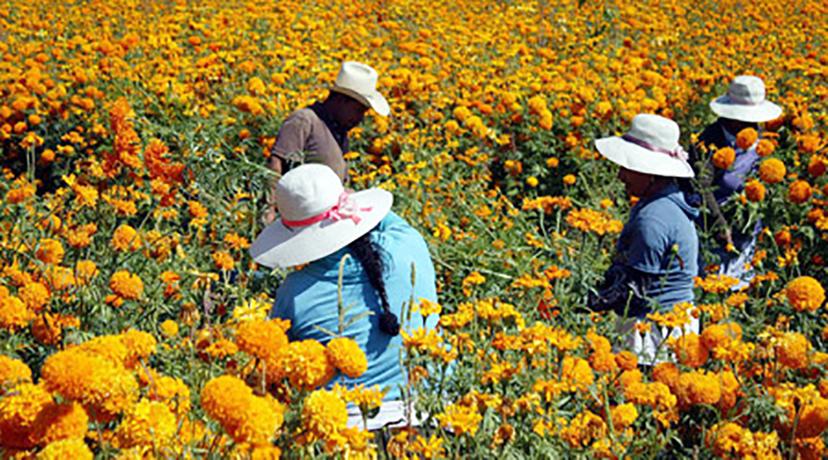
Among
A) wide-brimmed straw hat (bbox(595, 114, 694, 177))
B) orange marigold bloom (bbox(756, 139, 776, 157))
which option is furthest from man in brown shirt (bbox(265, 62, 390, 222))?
orange marigold bloom (bbox(756, 139, 776, 157))

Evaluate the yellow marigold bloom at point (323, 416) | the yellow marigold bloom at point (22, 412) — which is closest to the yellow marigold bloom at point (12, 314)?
the yellow marigold bloom at point (22, 412)

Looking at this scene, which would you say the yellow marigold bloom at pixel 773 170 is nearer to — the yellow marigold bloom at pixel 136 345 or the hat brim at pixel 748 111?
the hat brim at pixel 748 111

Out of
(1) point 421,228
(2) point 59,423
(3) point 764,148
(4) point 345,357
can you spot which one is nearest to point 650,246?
(1) point 421,228

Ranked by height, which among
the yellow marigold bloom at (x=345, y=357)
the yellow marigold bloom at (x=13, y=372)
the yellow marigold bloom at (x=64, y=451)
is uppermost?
the yellow marigold bloom at (x=345, y=357)

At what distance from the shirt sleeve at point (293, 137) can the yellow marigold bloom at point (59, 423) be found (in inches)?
116

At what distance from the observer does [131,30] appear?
27.3 feet

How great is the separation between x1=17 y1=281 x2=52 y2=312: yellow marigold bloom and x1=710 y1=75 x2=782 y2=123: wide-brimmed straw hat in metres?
3.55

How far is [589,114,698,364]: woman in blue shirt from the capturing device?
3258 mm

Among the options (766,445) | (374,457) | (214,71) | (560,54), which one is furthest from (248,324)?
(560,54)

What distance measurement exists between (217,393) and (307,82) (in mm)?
5458

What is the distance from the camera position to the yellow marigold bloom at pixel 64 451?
1295 mm

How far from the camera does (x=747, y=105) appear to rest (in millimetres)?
4719

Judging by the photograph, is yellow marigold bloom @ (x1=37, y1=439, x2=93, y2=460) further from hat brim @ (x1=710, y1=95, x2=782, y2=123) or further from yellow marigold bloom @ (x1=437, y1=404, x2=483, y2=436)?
hat brim @ (x1=710, y1=95, x2=782, y2=123)

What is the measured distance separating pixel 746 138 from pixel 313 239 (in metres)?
2.70
